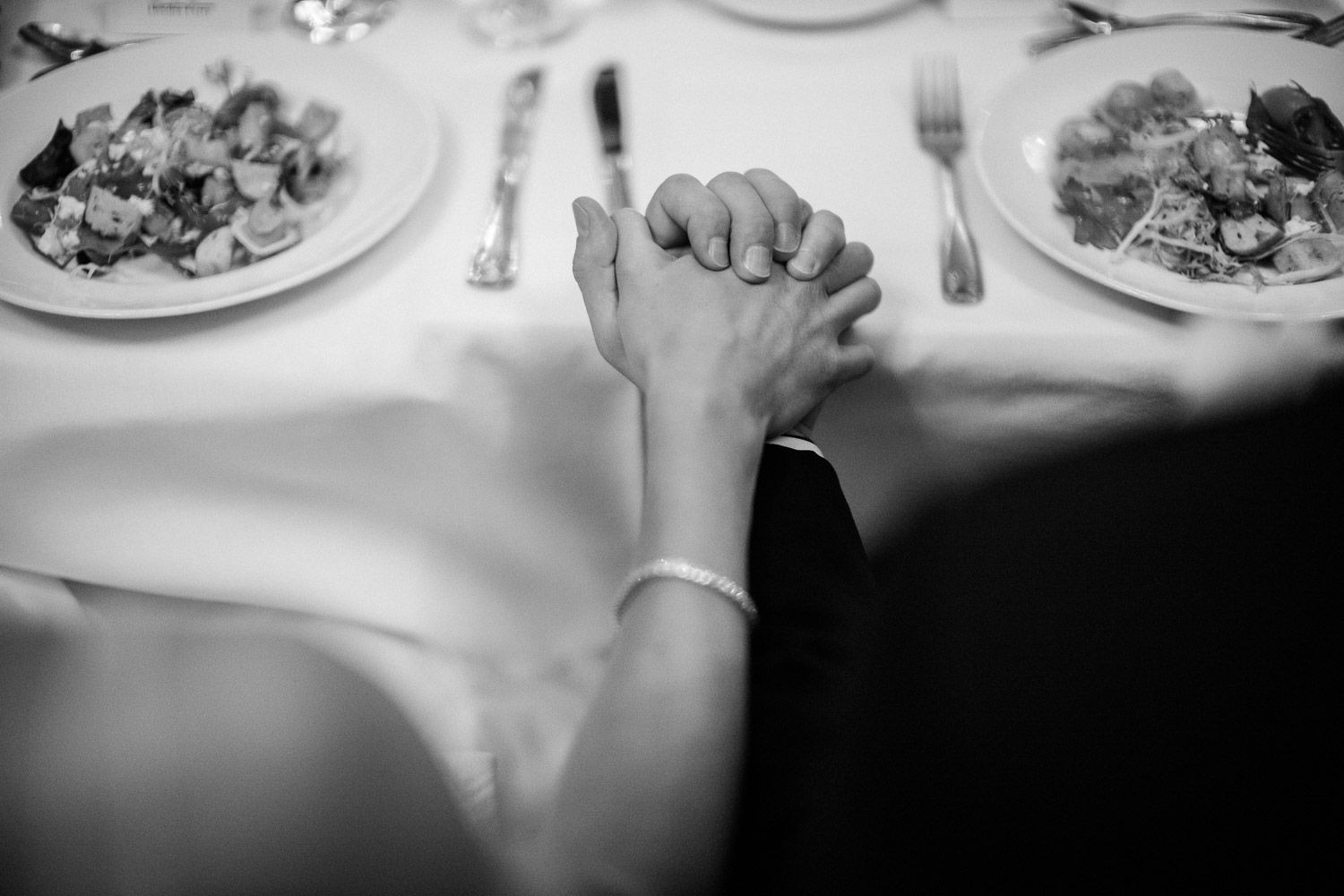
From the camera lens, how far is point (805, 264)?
0.67 m

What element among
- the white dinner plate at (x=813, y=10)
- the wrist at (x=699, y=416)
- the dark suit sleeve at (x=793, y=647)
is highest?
the white dinner plate at (x=813, y=10)

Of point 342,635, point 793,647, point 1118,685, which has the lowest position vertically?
point 342,635

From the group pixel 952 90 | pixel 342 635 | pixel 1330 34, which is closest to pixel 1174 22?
pixel 1330 34

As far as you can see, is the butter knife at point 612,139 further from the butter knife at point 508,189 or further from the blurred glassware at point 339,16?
the blurred glassware at point 339,16

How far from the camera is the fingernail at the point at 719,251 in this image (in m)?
0.67

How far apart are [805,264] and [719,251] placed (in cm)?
7

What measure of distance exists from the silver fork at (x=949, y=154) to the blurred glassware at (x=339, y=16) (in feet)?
2.13

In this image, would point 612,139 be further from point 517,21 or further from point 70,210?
point 70,210

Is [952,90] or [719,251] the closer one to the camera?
[719,251]

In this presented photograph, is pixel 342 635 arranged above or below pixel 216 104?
below

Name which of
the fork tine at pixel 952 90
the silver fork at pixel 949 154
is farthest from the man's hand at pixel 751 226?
the fork tine at pixel 952 90

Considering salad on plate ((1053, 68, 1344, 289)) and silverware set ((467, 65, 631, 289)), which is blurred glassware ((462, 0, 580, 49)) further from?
salad on plate ((1053, 68, 1344, 289))

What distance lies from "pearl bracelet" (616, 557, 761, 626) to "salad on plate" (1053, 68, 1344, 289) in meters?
0.45

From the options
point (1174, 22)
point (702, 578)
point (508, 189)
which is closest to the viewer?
point (702, 578)
